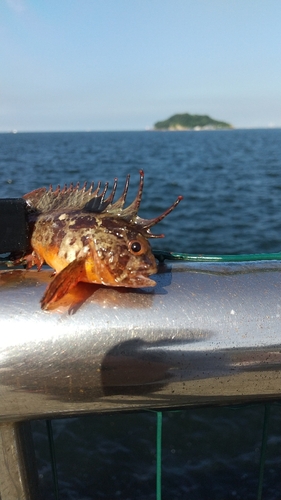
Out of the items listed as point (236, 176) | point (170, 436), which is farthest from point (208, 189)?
point (170, 436)

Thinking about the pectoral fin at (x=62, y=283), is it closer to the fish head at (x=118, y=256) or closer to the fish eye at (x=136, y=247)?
the fish head at (x=118, y=256)

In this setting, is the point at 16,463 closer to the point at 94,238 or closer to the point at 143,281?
the point at 143,281

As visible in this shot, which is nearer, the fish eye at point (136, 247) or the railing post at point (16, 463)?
the railing post at point (16, 463)

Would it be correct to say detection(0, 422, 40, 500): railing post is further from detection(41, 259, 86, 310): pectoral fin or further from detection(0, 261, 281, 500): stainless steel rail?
detection(41, 259, 86, 310): pectoral fin

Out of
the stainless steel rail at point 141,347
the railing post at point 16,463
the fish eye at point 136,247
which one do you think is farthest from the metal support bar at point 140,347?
the fish eye at point 136,247

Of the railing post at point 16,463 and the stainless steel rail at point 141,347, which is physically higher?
the stainless steel rail at point 141,347

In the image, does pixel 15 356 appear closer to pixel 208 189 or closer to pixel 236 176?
pixel 208 189
